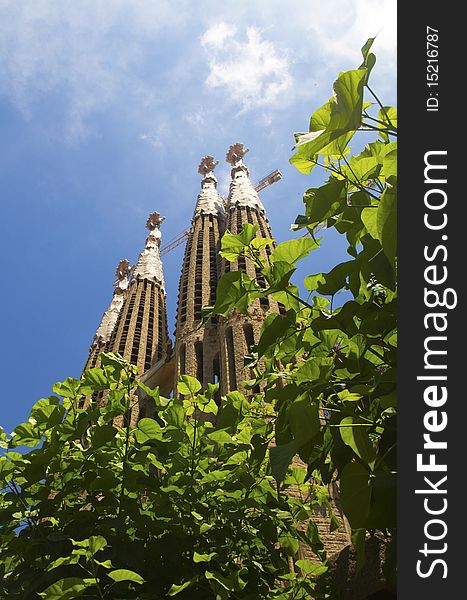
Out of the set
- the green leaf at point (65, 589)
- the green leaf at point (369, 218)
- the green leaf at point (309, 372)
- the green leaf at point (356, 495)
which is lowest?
the green leaf at point (65, 589)

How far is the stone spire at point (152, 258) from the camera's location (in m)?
48.2

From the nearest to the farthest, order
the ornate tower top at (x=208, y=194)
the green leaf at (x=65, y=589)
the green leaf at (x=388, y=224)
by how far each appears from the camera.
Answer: the green leaf at (x=388, y=224)
the green leaf at (x=65, y=589)
the ornate tower top at (x=208, y=194)

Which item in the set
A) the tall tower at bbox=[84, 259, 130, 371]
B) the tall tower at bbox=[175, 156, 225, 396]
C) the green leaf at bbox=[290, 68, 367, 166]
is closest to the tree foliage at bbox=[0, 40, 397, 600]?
the green leaf at bbox=[290, 68, 367, 166]

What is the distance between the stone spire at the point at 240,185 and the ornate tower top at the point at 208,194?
226 cm

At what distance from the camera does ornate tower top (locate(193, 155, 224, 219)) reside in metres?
44.7

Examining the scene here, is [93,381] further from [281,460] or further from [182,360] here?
[182,360]

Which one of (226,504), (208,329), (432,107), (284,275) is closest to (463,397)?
(432,107)

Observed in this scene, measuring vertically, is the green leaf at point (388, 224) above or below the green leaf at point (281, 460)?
above

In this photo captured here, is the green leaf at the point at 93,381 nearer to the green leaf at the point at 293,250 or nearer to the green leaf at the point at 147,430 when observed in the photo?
the green leaf at the point at 147,430

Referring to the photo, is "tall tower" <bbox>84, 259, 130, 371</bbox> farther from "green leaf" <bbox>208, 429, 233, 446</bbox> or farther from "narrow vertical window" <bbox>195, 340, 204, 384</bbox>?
"green leaf" <bbox>208, 429, 233, 446</bbox>

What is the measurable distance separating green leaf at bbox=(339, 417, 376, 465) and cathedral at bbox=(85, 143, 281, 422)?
21.2 meters

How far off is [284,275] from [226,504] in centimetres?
163

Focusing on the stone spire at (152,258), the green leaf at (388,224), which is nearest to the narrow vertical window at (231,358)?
the stone spire at (152,258)

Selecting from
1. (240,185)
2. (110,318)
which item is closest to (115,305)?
(110,318)
